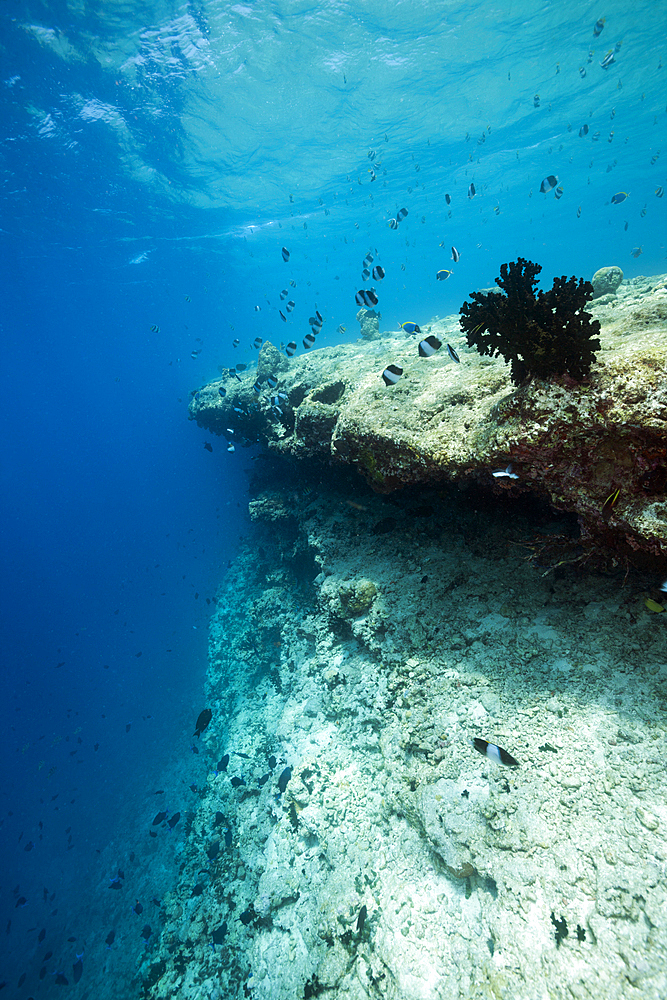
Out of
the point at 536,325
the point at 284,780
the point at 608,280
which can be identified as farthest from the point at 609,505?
the point at 608,280

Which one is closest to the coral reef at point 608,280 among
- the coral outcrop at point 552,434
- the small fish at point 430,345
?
the coral outcrop at point 552,434

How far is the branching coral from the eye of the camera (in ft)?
10.5

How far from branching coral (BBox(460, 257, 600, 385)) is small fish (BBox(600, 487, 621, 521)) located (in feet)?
3.45

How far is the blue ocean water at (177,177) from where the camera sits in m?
14.9

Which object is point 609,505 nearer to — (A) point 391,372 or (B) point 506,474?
(B) point 506,474

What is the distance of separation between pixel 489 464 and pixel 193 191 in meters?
33.9

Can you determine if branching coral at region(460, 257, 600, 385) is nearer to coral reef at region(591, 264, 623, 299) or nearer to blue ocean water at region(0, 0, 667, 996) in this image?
blue ocean water at region(0, 0, 667, 996)

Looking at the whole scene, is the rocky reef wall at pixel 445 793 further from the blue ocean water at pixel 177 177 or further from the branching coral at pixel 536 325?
the blue ocean water at pixel 177 177

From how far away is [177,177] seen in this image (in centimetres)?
2472

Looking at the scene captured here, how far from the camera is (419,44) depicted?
66.0 feet

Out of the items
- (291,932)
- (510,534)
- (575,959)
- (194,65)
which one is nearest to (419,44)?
(194,65)

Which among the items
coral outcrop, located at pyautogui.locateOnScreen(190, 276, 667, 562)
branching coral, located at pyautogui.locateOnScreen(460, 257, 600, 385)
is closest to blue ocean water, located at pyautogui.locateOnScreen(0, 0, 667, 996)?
coral outcrop, located at pyautogui.locateOnScreen(190, 276, 667, 562)

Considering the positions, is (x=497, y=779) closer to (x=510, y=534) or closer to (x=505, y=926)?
(x=505, y=926)

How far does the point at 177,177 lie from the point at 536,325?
31.5 m
